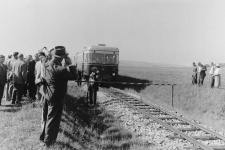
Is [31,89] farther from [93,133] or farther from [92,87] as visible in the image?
[93,133]

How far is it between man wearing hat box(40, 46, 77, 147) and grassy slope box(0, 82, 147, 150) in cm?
39

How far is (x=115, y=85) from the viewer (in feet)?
76.1

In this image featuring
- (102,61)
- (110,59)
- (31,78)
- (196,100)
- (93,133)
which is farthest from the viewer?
(110,59)

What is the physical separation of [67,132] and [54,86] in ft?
6.42

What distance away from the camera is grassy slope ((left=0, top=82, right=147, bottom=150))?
6.10 metres

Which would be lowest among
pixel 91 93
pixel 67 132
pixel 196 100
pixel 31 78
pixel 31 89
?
pixel 196 100

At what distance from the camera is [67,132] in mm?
7082

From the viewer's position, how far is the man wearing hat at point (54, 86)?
552 centimetres

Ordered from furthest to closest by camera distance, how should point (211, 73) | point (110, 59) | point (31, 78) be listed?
1. point (110, 59)
2. point (211, 73)
3. point (31, 78)

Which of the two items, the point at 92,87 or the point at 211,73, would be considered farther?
the point at 211,73

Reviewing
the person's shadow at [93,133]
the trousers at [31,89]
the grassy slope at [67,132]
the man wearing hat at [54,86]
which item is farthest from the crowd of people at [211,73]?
the man wearing hat at [54,86]

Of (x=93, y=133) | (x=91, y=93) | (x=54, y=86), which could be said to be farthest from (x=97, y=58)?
(x=54, y=86)

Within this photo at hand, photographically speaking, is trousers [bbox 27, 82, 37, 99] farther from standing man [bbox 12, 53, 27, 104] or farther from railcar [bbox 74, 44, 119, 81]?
railcar [bbox 74, 44, 119, 81]

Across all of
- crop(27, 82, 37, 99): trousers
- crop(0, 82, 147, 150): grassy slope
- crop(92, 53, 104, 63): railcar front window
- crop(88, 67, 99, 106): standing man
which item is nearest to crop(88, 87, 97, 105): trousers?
crop(88, 67, 99, 106): standing man
